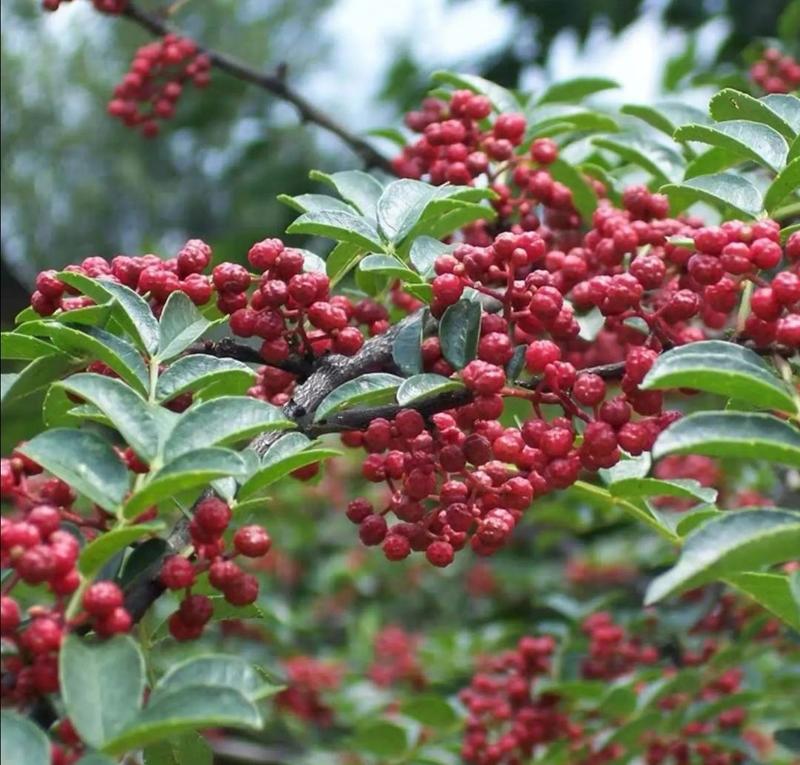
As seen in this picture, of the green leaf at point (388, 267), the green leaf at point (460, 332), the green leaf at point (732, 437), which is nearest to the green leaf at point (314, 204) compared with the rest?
the green leaf at point (388, 267)

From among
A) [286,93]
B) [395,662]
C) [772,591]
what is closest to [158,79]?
[286,93]

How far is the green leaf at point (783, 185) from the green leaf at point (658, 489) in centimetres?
33

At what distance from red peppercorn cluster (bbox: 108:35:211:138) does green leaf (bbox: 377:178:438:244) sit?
4.73 feet

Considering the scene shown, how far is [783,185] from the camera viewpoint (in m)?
1.26

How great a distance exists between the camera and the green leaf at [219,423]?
1.00 meters

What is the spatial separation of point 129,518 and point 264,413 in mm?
152

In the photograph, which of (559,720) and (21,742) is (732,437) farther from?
(559,720)

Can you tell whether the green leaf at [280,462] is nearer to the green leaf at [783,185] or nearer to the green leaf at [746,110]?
the green leaf at [783,185]

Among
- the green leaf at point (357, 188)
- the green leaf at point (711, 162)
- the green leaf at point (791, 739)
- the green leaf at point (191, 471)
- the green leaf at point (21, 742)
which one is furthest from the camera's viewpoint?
the green leaf at point (791, 739)

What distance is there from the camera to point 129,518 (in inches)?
38.6

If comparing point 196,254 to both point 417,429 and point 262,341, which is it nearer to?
point 262,341

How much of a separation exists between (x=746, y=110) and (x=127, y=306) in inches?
30.9

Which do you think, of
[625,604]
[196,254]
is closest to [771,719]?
[625,604]

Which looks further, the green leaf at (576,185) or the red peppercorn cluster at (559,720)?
the red peppercorn cluster at (559,720)
